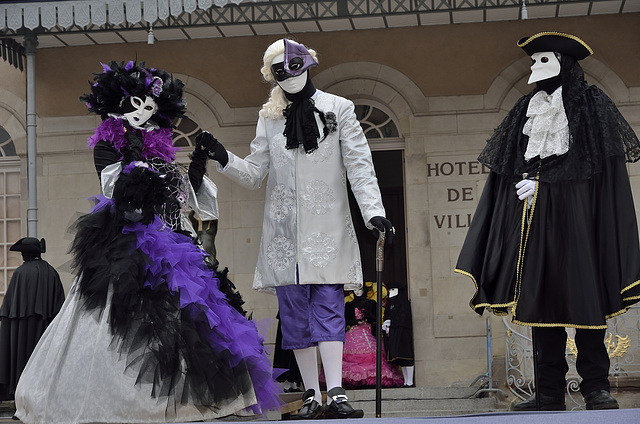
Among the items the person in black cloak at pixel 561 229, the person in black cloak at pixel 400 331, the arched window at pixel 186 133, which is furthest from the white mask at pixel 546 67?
the arched window at pixel 186 133

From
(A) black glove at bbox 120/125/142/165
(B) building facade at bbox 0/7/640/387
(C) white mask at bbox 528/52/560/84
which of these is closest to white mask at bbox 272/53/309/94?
(A) black glove at bbox 120/125/142/165

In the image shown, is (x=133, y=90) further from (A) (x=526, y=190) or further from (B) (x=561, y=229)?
(B) (x=561, y=229)

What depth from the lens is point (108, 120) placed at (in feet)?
18.2

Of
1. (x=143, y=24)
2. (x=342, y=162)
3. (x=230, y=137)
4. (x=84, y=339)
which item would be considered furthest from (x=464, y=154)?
(x=84, y=339)

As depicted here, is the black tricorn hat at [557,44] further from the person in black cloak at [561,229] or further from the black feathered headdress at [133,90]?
the black feathered headdress at [133,90]

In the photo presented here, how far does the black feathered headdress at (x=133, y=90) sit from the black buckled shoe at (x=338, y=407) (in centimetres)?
191

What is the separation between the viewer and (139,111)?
556cm

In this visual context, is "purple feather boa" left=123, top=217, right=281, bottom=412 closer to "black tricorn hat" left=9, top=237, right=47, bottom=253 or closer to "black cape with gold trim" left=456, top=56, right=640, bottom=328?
"black cape with gold trim" left=456, top=56, right=640, bottom=328

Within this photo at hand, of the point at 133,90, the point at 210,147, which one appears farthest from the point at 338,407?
the point at 133,90

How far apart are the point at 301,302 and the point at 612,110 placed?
2.01 m

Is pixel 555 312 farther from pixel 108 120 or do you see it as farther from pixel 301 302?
pixel 108 120

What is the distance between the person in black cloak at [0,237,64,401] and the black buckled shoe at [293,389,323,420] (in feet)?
16.6

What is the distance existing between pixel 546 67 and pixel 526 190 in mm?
695

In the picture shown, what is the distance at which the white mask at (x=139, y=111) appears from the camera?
5.54 m
